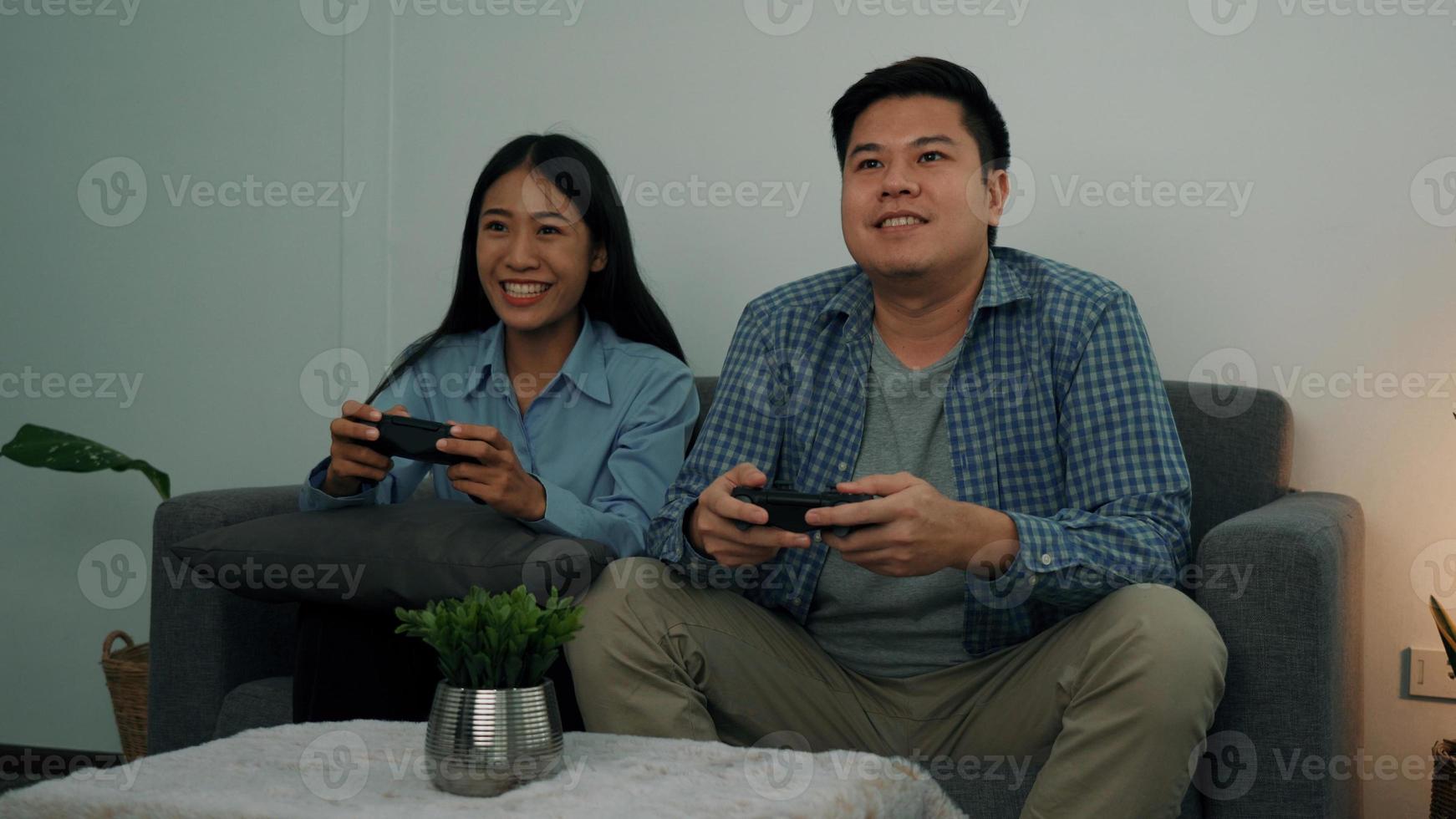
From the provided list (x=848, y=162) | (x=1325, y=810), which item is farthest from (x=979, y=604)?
(x=848, y=162)

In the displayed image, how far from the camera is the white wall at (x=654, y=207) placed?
2107 mm

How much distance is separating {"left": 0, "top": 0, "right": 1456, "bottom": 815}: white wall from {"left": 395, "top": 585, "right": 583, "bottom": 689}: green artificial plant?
1.43 meters

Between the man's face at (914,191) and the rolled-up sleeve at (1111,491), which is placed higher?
the man's face at (914,191)

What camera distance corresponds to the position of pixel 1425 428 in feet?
6.88

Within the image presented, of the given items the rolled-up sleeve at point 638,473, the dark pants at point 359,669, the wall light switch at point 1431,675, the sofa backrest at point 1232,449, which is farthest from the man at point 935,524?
the wall light switch at point 1431,675

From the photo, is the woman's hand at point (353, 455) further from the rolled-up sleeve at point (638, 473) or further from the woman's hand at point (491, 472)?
the rolled-up sleeve at point (638, 473)

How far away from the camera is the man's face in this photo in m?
1.80

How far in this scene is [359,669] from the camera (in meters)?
1.75

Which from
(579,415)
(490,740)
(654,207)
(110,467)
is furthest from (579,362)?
(490,740)

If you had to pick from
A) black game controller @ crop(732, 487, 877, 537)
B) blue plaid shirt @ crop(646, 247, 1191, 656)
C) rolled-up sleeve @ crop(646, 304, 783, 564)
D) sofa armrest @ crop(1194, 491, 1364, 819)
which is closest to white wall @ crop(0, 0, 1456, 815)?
blue plaid shirt @ crop(646, 247, 1191, 656)

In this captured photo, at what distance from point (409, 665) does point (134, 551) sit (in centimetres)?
142

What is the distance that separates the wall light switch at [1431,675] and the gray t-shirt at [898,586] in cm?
90

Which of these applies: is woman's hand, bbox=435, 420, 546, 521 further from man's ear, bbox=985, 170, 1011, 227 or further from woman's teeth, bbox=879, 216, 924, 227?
man's ear, bbox=985, 170, 1011, 227

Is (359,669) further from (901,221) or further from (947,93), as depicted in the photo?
(947,93)
